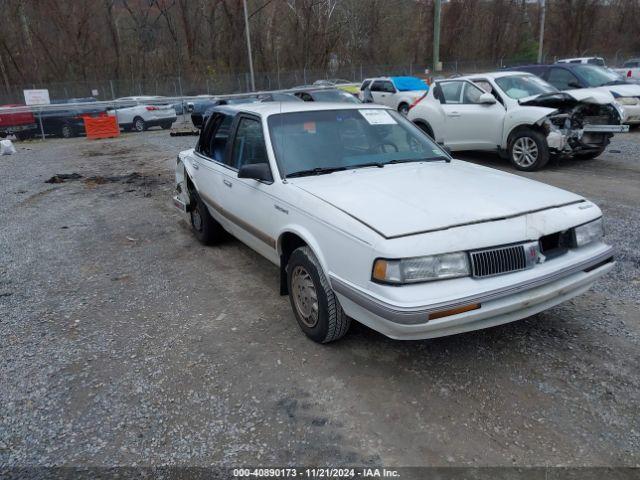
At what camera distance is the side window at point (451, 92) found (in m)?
9.98

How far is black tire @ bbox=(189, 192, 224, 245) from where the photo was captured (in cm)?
555

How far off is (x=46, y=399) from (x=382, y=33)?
5032 centimetres

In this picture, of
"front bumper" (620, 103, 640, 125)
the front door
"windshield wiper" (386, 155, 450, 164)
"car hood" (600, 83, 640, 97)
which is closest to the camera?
the front door

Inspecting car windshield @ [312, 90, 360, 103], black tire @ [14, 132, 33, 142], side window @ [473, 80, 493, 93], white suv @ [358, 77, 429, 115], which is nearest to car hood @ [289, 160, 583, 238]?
side window @ [473, 80, 493, 93]

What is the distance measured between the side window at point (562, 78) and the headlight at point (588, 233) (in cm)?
944

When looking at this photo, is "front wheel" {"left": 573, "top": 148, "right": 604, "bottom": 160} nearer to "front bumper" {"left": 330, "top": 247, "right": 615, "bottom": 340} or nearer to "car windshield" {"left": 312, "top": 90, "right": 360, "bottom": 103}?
"car windshield" {"left": 312, "top": 90, "right": 360, "bottom": 103}

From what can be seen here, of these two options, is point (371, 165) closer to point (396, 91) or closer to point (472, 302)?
point (472, 302)

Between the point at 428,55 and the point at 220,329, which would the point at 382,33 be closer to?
the point at 428,55

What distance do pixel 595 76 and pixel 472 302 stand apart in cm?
1142

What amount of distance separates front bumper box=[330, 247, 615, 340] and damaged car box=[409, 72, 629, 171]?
242 inches

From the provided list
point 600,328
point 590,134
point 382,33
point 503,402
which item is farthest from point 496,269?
point 382,33

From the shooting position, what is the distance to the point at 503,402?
9.47 ft

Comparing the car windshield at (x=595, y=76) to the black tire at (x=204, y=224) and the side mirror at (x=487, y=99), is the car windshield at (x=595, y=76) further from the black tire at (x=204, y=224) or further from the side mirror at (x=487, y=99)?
the black tire at (x=204, y=224)

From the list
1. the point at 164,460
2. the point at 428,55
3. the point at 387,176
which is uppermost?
the point at 428,55
